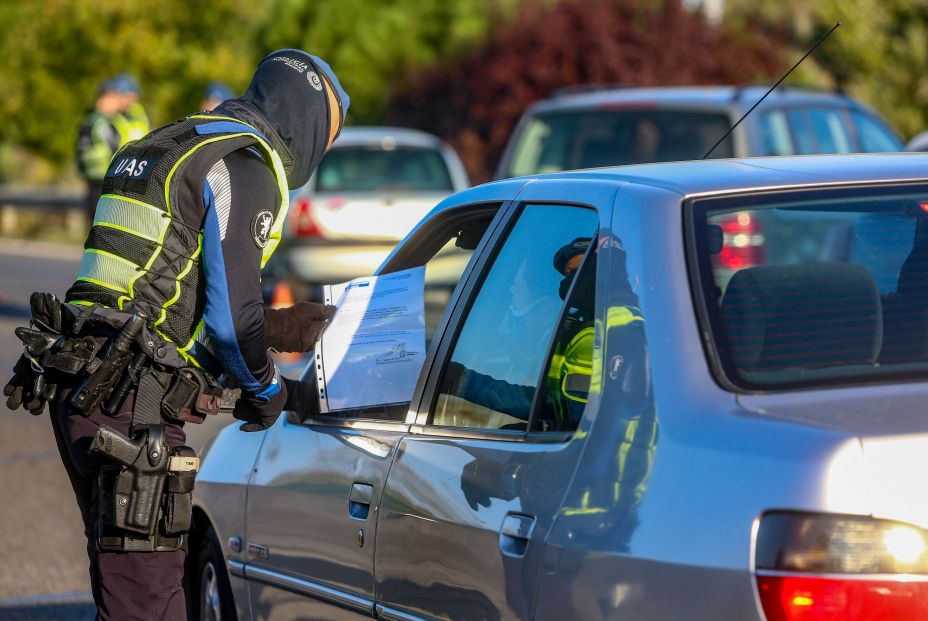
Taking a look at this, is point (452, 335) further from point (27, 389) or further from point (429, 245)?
point (27, 389)

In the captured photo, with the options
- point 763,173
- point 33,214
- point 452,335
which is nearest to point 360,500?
point 452,335

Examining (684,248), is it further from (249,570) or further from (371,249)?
(371,249)

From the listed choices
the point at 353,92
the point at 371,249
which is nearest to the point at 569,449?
the point at 371,249

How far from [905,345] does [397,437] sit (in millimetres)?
1307

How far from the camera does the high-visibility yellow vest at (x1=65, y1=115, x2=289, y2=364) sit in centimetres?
381

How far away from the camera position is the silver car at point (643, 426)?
2.60 metres

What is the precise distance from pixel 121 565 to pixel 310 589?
518mm

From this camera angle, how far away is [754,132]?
32.4 feet

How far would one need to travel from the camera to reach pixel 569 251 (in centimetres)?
358

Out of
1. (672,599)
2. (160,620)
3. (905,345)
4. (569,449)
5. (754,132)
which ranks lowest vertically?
(160,620)

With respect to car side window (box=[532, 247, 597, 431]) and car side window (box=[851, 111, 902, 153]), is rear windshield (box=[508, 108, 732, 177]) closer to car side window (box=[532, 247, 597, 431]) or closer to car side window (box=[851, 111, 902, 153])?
car side window (box=[851, 111, 902, 153])

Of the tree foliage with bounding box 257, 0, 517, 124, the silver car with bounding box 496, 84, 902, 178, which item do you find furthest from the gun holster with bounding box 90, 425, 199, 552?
the tree foliage with bounding box 257, 0, 517, 124

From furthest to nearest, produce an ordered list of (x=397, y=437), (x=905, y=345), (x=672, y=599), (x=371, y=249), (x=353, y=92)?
(x=353, y=92)
(x=371, y=249)
(x=397, y=437)
(x=905, y=345)
(x=672, y=599)

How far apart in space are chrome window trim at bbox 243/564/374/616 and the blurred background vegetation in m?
16.3
